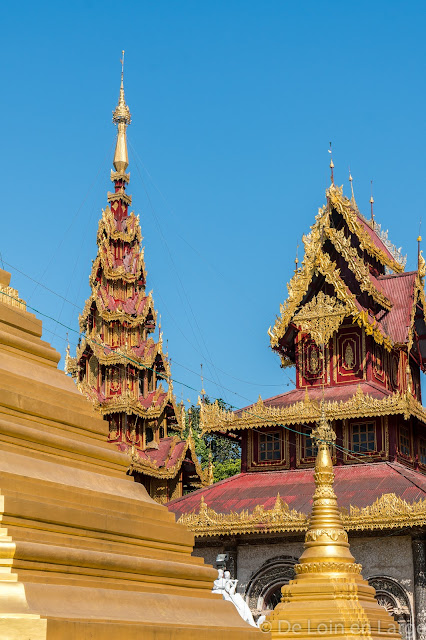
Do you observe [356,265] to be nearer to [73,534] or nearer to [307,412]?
[307,412]

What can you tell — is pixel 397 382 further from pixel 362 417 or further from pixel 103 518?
pixel 103 518

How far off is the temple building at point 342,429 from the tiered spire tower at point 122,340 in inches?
355

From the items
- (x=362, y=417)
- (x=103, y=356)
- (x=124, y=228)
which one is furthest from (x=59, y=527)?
(x=124, y=228)

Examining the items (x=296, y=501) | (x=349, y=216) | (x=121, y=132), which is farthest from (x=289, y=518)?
(x=121, y=132)

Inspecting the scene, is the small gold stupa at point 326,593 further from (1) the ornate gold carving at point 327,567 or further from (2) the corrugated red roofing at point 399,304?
(2) the corrugated red roofing at point 399,304

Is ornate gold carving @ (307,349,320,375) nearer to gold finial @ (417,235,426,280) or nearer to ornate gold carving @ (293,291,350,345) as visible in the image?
ornate gold carving @ (293,291,350,345)

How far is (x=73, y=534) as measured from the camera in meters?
9.17

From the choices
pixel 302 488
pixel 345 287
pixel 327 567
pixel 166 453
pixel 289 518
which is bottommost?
pixel 327 567

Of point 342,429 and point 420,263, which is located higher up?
point 420,263

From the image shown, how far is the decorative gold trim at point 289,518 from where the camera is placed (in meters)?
21.2

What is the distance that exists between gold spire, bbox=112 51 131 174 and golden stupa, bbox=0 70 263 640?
2852cm

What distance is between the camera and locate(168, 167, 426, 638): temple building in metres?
22.1

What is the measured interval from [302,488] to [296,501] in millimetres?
885

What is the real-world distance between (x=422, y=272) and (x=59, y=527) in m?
20.0
